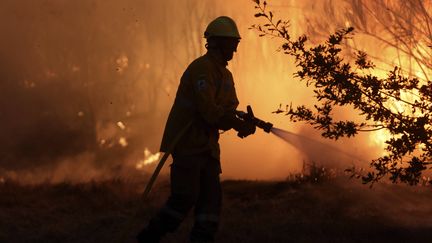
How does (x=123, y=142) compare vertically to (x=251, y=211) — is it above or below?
above

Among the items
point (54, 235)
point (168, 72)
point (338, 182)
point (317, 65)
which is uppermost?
point (168, 72)

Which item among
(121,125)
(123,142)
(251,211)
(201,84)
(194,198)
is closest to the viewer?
(201,84)

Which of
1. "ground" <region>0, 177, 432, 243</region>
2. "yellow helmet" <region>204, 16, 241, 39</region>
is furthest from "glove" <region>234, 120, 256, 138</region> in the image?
"ground" <region>0, 177, 432, 243</region>

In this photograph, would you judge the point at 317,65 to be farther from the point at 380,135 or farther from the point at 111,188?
the point at 380,135

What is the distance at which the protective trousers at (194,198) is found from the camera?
682 cm

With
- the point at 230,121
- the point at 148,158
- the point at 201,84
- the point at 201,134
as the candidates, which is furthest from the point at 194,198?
the point at 148,158

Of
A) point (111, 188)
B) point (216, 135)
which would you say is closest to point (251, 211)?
point (111, 188)

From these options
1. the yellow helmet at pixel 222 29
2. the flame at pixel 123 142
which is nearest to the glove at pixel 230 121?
the yellow helmet at pixel 222 29

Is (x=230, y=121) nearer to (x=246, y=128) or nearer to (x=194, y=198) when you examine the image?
(x=246, y=128)

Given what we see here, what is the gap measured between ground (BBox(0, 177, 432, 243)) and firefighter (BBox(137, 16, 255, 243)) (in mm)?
1570

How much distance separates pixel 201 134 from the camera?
6934 mm

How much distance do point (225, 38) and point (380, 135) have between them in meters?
10.5

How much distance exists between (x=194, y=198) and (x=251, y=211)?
4.61 metres

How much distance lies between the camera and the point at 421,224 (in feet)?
32.2
